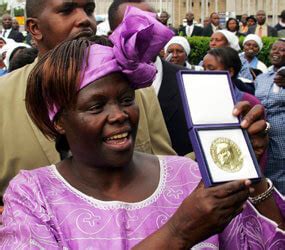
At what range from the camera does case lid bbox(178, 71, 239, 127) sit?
5.47 feet

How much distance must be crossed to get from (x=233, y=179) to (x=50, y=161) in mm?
1164

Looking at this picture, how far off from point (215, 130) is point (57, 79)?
0.55 m

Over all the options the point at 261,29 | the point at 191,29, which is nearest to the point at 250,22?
the point at 261,29

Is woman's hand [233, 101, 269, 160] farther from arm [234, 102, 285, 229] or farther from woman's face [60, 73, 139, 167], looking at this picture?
woman's face [60, 73, 139, 167]

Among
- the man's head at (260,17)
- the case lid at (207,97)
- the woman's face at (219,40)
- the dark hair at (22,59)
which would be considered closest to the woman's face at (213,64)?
the dark hair at (22,59)

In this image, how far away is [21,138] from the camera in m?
2.62

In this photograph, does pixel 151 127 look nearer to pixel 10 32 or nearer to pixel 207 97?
pixel 207 97

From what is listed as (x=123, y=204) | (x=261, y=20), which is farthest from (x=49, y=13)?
(x=261, y=20)

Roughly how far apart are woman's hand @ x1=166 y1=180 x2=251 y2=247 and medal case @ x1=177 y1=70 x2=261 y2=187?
31 millimetres

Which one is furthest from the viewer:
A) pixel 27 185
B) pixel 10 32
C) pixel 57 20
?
pixel 10 32

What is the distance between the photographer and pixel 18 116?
2.66 m

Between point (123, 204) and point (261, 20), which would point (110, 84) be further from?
point (261, 20)

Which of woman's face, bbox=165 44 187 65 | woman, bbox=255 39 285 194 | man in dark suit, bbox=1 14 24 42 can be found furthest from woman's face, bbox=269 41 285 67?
man in dark suit, bbox=1 14 24 42

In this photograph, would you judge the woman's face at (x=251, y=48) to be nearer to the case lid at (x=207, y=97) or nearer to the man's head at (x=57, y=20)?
the man's head at (x=57, y=20)
